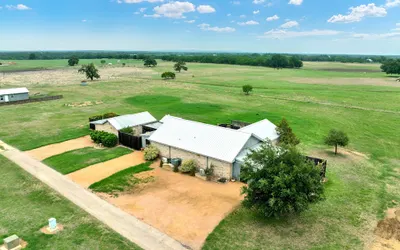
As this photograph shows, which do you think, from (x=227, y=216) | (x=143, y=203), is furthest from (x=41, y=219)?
(x=227, y=216)

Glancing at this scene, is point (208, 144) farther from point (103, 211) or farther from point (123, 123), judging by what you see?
point (123, 123)

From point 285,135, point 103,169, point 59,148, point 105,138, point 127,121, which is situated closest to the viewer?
point 103,169

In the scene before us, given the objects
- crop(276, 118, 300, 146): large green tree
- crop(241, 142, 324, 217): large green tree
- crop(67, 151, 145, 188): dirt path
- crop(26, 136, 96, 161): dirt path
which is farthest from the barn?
crop(241, 142, 324, 217): large green tree

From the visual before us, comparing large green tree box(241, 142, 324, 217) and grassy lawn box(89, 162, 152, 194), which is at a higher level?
large green tree box(241, 142, 324, 217)

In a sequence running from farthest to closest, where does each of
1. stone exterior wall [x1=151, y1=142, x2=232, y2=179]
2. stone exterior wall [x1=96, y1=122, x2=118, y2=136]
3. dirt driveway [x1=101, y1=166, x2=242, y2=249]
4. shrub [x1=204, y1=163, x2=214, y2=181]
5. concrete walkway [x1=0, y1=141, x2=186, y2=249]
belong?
1. stone exterior wall [x1=96, y1=122, x2=118, y2=136]
2. shrub [x1=204, y1=163, x2=214, y2=181]
3. stone exterior wall [x1=151, y1=142, x2=232, y2=179]
4. dirt driveway [x1=101, y1=166, x2=242, y2=249]
5. concrete walkway [x1=0, y1=141, x2=186, y2=249]

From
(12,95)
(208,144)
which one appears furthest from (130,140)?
(12,95)

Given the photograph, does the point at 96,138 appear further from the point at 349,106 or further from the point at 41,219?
the point at 349,106

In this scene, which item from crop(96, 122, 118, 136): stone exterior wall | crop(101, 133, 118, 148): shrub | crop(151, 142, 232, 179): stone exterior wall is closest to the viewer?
crop(151, 142, 232, 179): stone exterior wall

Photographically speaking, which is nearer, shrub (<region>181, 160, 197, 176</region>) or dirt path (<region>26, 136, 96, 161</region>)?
shrub (<region>181, 160, 197, 176</region>)

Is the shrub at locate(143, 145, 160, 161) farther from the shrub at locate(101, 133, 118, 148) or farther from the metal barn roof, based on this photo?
the metal barn roof
